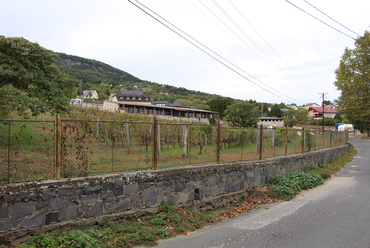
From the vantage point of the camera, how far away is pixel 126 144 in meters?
6.28

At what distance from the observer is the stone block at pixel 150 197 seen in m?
5.35

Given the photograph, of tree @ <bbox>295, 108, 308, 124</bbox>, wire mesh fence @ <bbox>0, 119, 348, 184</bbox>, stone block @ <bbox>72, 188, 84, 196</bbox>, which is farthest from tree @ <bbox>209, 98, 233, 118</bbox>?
stone block @ <bbox>72, 188, 84, 196</bbox>

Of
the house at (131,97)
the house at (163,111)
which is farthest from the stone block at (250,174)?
the house at (131,97)

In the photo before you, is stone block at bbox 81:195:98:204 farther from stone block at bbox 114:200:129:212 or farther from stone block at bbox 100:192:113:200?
stone block at bbox 114:200:129:212

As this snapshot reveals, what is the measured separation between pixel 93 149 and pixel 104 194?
1052 millimetres

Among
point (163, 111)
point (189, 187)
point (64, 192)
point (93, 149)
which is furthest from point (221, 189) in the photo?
point (163, 111)

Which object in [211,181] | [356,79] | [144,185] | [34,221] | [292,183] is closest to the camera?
[34,221]

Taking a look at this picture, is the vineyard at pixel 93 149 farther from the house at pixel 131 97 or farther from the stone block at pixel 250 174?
the house at pixel 131 97

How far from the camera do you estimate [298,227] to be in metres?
5.31

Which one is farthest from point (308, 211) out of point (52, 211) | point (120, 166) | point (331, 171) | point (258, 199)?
point (331, 171)

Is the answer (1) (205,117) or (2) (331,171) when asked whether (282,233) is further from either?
(1) (205,117)

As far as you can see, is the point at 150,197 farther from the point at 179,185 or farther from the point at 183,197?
the point at 183,197

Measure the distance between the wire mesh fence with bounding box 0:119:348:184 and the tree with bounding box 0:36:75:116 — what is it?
3.95 meters

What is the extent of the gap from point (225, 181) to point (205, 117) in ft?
167
